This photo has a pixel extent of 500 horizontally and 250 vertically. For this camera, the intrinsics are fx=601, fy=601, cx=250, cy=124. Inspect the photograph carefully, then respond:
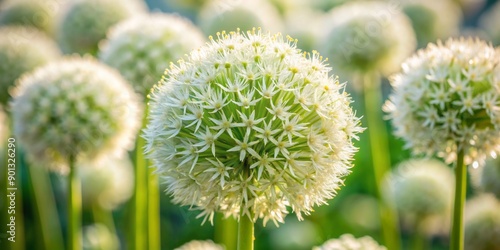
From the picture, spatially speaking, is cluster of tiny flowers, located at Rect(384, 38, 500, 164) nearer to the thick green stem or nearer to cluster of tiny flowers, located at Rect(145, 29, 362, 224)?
cluster of tiny flowers, located at Rect(145, 29, 362, 224)

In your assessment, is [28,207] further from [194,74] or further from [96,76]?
[194,74]

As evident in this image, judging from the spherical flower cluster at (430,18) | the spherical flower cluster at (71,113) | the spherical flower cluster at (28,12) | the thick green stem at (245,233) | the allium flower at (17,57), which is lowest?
the thick green stem at (245,233)

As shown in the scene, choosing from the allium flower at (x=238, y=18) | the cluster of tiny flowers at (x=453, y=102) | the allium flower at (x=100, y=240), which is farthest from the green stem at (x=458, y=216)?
the allium flower at (x=100, y=240)

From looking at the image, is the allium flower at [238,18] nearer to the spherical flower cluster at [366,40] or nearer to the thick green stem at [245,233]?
the spherical flower cluster at [366,40]

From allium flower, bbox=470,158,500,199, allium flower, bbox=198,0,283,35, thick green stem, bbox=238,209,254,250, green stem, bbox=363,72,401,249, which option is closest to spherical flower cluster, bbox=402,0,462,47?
green stem, bbox=363,72,401,249

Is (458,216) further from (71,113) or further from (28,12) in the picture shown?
(28,12)

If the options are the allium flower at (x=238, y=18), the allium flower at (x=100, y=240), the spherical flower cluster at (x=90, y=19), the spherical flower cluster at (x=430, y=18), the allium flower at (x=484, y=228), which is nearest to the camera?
the allium flower at (x=484, y=228)
